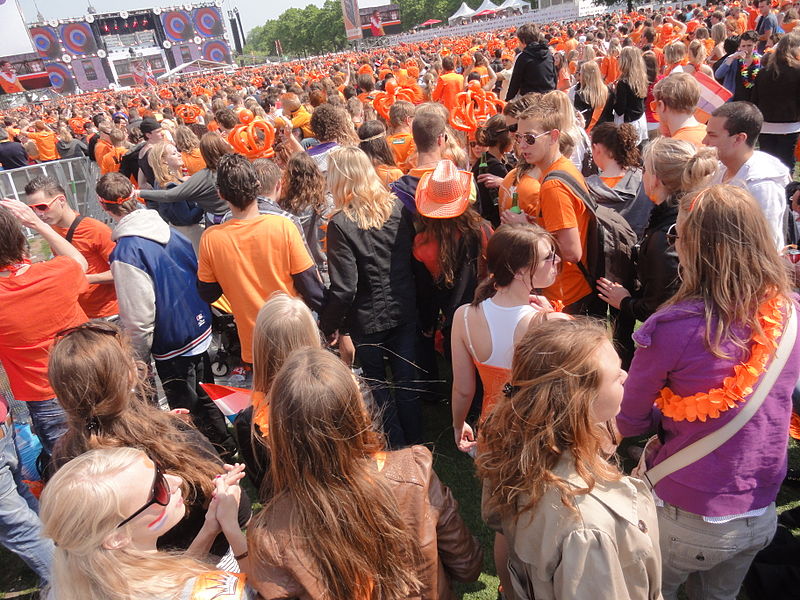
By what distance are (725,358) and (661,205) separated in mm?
1208

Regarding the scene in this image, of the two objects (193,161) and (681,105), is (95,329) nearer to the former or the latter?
(681,105)

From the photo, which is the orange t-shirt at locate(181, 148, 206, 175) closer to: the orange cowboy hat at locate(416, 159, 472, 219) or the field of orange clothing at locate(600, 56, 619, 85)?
the orange cowboy hat at locate(416, 159, 472, 219)

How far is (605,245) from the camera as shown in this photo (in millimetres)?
2904

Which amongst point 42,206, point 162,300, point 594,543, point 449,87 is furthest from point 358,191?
point 449,87

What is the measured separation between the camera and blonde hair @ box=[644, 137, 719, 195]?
8.31 ft

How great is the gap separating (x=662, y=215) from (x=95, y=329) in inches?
102

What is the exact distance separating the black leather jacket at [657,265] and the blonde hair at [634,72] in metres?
4.27

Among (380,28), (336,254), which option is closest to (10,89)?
(380,28)

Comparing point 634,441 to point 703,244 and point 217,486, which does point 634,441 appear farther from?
point 217,486

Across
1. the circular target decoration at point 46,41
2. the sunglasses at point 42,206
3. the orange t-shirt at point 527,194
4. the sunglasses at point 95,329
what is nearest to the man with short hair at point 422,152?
the orange t-shirt at point 527,194

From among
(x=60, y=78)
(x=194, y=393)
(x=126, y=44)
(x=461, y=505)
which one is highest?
(x=126, y=44)

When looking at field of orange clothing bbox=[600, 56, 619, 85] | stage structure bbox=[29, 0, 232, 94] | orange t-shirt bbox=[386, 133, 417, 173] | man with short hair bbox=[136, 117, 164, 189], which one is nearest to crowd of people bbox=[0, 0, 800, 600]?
orange t-shirt bbox=[386, 133, 417, 173]

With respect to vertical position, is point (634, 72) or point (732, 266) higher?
point (634, 72)

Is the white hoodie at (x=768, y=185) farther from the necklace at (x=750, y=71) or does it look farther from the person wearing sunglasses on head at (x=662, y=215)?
the necklace at (x=750, y=71)
